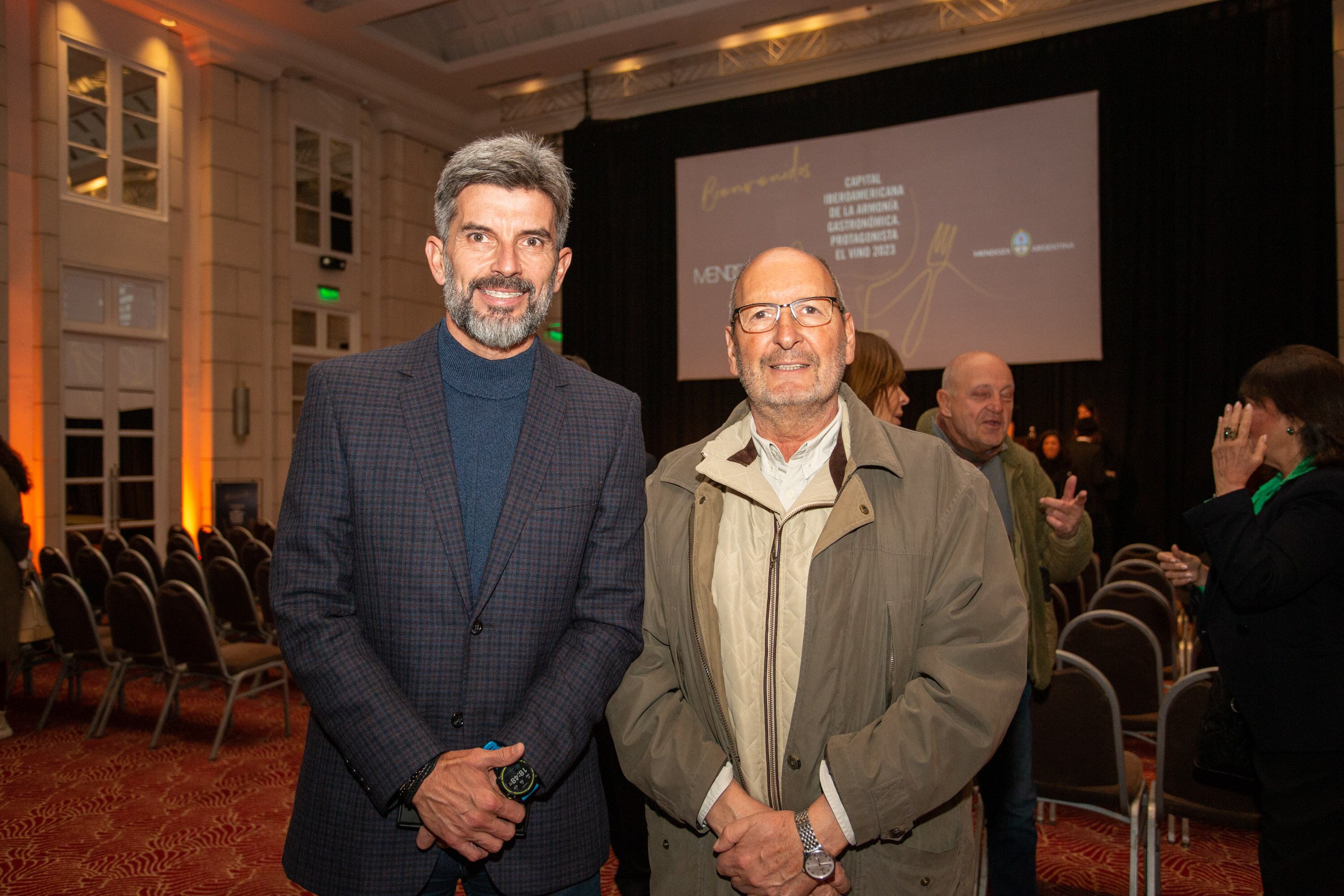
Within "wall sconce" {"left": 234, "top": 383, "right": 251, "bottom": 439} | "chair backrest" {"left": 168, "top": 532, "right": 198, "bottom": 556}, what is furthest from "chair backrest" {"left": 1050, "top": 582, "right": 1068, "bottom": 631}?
"wall sconce" {"left": 234, "top": 383, "right": 251, "bottom": 439}

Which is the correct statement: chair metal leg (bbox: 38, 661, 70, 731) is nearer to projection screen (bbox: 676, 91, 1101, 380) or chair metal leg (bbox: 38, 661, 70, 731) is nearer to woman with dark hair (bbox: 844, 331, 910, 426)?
woman with dark hair (bbox: 844, 331, 910, 426)

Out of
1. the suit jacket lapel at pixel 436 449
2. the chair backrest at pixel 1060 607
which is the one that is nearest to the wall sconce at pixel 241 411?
the chair backrest at pixel 1060 607

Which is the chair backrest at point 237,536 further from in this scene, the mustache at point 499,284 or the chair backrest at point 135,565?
the mustache at point 499,284

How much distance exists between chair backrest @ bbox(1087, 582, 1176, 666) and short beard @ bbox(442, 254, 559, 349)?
3.50 m

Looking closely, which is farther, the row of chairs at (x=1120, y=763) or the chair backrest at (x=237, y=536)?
the chair backrest at (x=237, y=536)

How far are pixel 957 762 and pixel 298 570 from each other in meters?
1.15

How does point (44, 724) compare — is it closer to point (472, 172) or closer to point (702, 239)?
point (472, 172)

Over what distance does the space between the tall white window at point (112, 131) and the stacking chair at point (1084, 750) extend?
9.84 metres

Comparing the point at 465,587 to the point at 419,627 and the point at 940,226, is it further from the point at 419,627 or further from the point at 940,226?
the point at 940,226

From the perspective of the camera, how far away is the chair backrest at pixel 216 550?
20.9 feet

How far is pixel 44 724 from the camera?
4918 millimetres

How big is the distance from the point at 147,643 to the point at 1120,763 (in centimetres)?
471

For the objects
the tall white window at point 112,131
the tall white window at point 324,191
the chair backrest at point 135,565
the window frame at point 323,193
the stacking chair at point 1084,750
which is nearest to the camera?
the stacking chair at point 1084,750

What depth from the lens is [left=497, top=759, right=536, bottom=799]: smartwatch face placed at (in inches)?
53.3
